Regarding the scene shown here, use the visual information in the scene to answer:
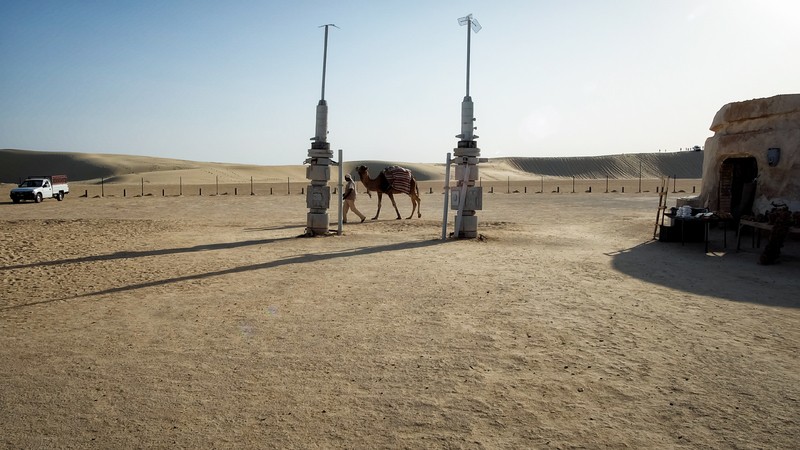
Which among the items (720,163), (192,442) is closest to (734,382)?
(192,442)

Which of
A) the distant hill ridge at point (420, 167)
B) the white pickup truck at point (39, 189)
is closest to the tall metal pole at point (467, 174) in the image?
the white pickup truck at point (39, 189)

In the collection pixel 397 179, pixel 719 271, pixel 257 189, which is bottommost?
pixel 719 271

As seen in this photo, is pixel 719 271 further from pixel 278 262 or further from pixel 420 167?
pixel 420 167

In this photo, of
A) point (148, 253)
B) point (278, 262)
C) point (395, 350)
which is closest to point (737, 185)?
point (278, 262)

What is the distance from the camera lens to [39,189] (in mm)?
27188

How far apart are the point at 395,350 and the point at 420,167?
8617cm

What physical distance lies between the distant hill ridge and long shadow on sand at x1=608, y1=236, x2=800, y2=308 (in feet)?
204

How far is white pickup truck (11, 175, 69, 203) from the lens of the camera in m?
26.3

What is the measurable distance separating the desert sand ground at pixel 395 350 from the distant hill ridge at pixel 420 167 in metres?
63.0

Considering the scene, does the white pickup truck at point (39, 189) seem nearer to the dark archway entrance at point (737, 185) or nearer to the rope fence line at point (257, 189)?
the rope fence line at point (257, 189)

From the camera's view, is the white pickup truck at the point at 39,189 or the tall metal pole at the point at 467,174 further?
the white pickup truck at the point at 39,189

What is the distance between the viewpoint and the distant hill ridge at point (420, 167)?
79500 millimetres

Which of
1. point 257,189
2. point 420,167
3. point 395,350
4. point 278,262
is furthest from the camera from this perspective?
point 420,167

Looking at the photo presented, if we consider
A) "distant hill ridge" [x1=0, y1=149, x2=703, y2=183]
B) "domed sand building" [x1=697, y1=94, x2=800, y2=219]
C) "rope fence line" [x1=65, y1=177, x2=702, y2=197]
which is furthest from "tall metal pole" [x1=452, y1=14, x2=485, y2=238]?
"distant hill ridge" [x1=0, y1=149, x2=703, y2=183]
